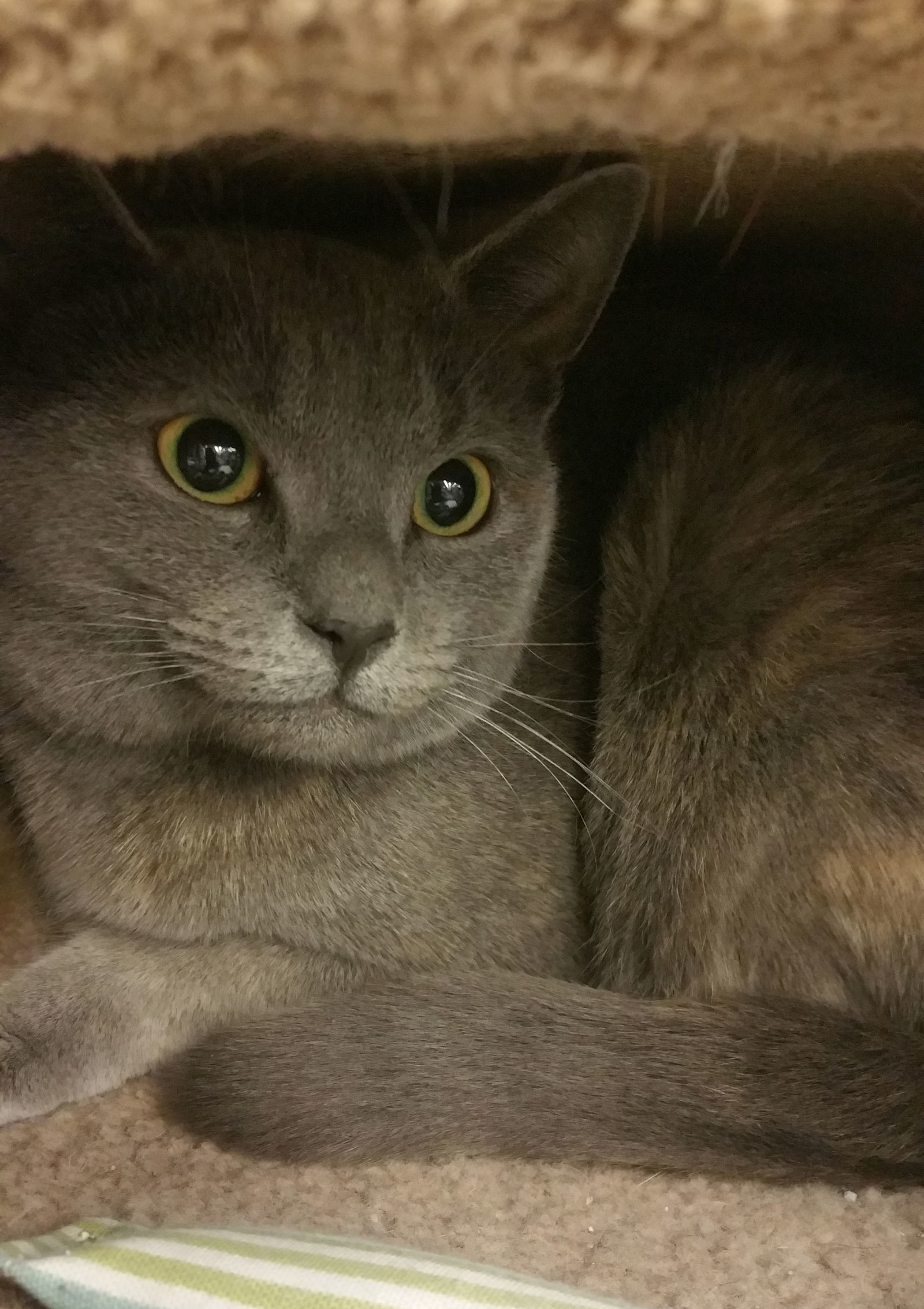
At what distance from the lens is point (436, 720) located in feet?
3.13

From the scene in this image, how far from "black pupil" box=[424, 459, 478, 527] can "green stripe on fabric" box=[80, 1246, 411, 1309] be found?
1.89ft

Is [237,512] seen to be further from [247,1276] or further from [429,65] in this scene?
[247,1276]

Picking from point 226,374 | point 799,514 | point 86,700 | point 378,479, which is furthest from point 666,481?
point 86,700

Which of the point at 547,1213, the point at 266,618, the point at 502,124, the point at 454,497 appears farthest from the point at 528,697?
the point at 502,124

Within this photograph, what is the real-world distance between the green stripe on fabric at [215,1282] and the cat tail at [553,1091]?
0.44 ft

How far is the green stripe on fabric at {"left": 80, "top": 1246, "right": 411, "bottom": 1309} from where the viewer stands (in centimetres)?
69

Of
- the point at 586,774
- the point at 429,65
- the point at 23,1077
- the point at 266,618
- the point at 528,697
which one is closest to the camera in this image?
the point at 429,65

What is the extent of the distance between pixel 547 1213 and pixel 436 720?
1.28ft

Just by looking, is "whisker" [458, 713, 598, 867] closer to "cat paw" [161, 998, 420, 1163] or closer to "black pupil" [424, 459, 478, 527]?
"black pupil" [424, 459, 478, 527]

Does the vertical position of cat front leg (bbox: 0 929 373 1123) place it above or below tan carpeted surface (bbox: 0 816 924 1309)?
above

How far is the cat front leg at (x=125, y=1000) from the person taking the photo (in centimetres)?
94

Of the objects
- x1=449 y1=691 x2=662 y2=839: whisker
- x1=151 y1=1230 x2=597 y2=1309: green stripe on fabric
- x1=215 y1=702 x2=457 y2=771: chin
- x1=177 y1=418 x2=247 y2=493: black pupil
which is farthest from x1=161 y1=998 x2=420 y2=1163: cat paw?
x1=177 y1=418 x2=247 y2=493: black pupil

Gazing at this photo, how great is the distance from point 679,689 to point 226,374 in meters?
0.51

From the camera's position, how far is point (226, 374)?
845 millimetres
